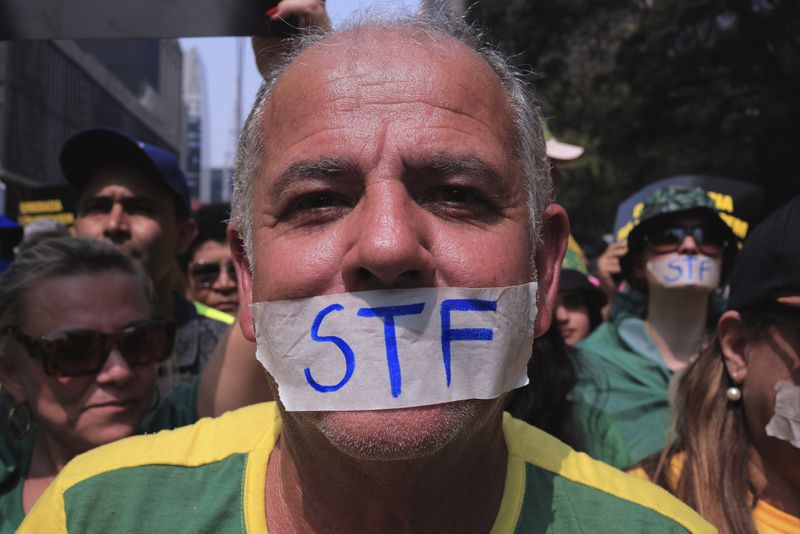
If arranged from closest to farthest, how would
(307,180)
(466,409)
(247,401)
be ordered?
(466,409), (307,180), (247,401)

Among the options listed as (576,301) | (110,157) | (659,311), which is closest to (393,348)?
(110,157)

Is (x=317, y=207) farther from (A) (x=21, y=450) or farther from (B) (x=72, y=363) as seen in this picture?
(A) (x=21, y=450)

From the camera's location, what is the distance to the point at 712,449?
7.13ft

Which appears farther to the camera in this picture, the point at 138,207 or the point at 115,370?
the point at 138,207

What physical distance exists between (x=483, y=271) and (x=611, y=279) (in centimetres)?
361

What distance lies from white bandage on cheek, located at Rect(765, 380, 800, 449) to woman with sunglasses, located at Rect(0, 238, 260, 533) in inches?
59.5

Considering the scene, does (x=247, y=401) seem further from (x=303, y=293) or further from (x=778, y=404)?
(x=778, y=404)

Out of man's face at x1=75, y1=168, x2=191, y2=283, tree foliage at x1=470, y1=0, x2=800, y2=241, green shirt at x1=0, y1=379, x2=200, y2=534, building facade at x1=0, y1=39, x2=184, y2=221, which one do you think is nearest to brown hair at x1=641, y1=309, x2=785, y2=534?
green shirt at x1=0, y1=379, x2=200, y2=534

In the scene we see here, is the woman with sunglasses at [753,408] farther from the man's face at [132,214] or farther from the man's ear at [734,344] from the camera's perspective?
the man's face at [132,214]

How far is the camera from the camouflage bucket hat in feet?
11.6

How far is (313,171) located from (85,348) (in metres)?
1.21

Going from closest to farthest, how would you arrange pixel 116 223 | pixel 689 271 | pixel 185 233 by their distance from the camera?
1. pixel 116 223
2. pixel 689 271
3. pixel 185 233

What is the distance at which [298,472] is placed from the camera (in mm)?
1639

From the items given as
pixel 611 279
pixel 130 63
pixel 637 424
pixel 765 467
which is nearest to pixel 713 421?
pixel 765 467
